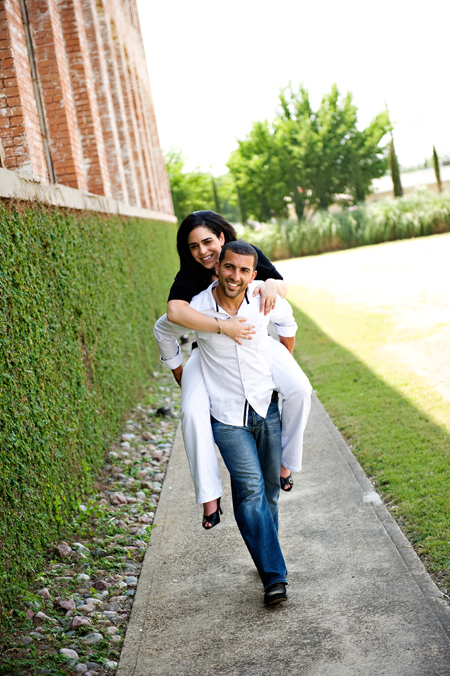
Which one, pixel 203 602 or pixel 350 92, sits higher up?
pixel 350 92

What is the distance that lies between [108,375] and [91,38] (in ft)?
23.6

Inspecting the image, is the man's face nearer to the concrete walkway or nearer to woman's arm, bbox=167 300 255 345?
woman's arm, bbox=167 300 255 345

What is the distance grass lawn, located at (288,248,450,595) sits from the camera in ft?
13.9

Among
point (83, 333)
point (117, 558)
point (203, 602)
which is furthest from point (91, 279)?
point (203, 602)

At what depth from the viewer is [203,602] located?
12.5 feet

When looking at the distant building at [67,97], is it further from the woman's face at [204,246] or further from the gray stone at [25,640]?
the gray stone at [25,640]

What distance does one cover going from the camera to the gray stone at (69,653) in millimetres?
3365

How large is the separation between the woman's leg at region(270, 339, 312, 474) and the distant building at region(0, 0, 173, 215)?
2.78 meters

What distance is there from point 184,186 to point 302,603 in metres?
57.3

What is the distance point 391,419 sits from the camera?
6.42m

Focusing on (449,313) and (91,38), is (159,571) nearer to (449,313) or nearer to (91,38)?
(449,313)

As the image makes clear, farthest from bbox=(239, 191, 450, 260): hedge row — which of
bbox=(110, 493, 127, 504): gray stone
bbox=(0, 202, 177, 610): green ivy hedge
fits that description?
bbox=(110, 493, 127, 504): gray stone

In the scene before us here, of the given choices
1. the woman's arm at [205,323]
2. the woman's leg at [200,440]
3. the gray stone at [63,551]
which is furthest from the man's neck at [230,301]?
the gray stone at [63,551]

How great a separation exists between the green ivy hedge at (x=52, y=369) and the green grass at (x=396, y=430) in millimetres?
2353
